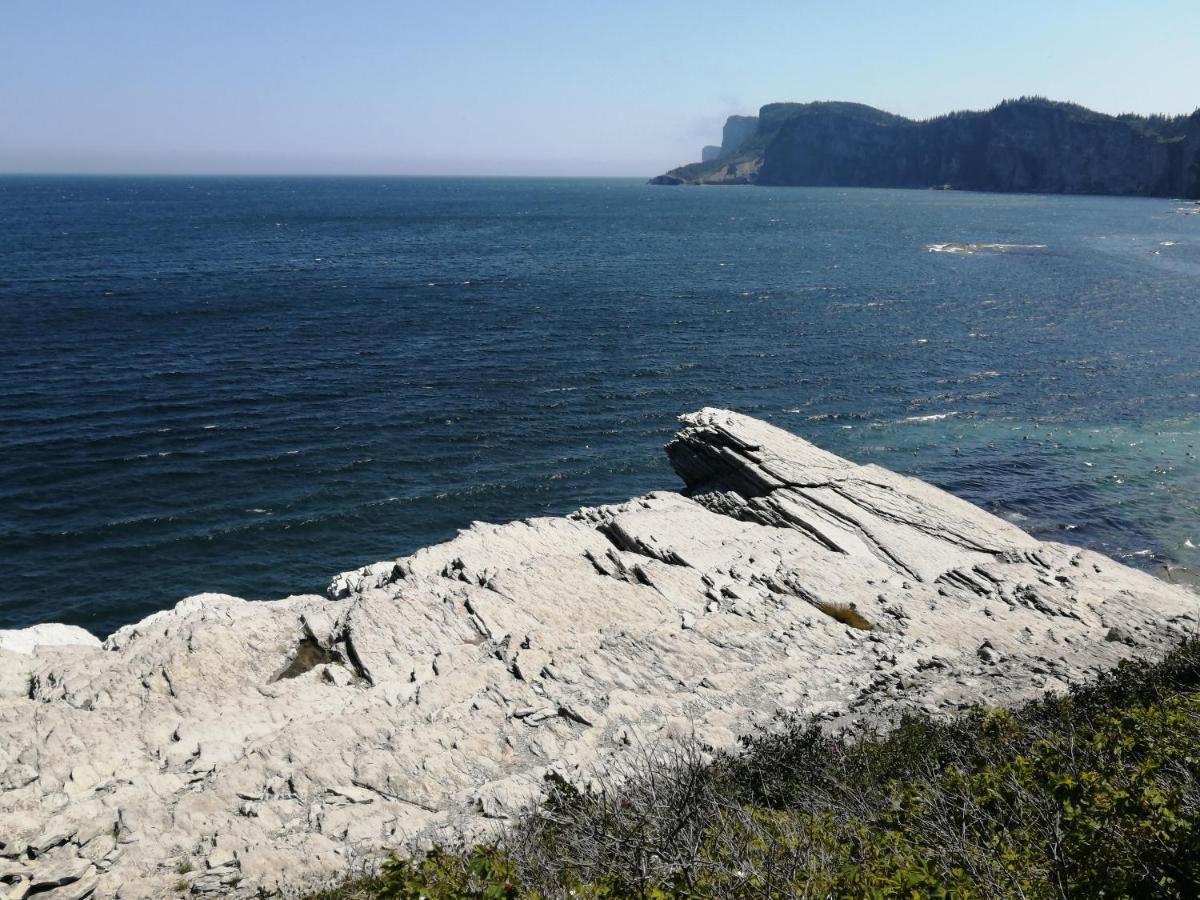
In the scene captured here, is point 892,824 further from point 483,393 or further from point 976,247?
point 976,247

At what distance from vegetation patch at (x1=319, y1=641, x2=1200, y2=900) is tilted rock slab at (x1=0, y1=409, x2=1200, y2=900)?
8.66ft

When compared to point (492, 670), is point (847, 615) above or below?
below

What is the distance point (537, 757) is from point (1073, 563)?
2176cm

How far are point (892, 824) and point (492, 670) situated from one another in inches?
444

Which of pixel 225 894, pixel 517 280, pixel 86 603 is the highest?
pixel 517 280

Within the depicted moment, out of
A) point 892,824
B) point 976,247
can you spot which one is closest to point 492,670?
point 892,824

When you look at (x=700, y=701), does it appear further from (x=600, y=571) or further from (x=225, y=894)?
(x=225, y=894)

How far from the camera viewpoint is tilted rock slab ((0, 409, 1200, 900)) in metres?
16.7

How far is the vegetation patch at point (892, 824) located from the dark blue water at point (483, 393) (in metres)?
22.7

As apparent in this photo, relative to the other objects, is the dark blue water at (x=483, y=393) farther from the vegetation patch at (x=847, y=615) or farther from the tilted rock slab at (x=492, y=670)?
the vegetation patch at (x=847, y=615)

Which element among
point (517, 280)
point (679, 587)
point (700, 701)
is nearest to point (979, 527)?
point (679, 587)

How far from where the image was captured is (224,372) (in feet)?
188

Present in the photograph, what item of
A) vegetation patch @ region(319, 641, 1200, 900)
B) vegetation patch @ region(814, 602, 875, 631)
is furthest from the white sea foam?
vegetation patch @ region(319, 641, 1200, 900)

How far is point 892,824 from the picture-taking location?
1344 centimetres
